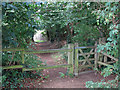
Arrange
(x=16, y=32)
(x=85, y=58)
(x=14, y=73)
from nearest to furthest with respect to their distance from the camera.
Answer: (x=16, y=32)
(x=14, y=73)
(x=85, y=58)

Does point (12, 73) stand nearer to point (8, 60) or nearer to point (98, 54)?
point (8, 60)

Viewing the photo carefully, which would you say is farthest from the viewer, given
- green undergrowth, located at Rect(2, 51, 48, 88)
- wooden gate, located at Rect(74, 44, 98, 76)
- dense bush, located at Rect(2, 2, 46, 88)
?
wooden gate, located at Rect(74, 44, 98, 76)

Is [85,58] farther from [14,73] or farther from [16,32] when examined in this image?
[16,32]

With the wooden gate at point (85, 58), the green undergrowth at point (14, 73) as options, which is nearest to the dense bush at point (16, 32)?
the green undergrowth at point (14, 73)

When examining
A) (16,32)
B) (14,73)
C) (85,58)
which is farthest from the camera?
(85,58)

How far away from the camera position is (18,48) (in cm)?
346

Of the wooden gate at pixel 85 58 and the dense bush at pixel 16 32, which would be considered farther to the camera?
the wooden gate at pixel 85 58

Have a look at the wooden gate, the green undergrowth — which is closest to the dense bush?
the green undergrowth

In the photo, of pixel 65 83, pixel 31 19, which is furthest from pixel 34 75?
pixel 31 19

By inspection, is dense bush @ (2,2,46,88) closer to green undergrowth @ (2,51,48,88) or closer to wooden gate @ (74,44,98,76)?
green undergrowth @ (2,51,48,88)

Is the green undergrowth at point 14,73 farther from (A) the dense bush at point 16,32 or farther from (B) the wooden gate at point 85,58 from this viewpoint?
(B) the wooden gate at point 85,58

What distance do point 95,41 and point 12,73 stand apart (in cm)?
329

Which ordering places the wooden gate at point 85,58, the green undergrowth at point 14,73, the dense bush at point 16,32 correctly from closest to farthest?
the dense bush at point 16,32
the green undergrowth at point 14,73
the wooden gate at point 85,58

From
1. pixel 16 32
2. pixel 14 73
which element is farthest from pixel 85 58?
pixel 16 32
